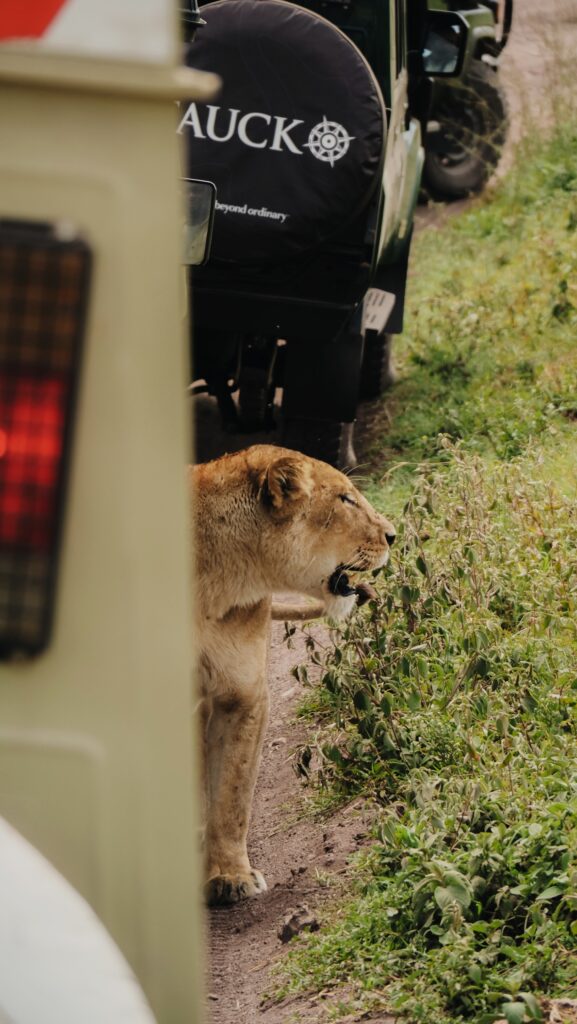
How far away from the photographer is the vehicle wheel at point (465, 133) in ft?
43.4

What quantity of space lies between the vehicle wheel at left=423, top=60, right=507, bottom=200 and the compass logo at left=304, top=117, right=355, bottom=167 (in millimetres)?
7401

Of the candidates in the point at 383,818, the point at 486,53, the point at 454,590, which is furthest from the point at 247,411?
the point at 486,53

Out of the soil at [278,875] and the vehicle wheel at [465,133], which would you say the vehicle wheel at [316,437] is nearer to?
the soil at [278,875]

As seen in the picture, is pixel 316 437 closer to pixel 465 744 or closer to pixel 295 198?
pixel 295 198

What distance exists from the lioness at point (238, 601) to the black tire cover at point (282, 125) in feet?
6.46

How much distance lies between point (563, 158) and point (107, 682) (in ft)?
36.3

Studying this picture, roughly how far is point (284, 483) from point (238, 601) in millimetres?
348

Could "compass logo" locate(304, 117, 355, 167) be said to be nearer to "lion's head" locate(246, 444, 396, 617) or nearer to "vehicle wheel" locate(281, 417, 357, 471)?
"vehicle wheel" locate(281, 417, 357, 471)

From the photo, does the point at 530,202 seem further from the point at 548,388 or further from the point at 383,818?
the point at 383,818

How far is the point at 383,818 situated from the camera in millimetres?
3818

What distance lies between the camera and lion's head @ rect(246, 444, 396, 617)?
14.1 ft

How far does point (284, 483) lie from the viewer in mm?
4266

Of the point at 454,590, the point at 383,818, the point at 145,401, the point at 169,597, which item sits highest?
A: the point at 145,401

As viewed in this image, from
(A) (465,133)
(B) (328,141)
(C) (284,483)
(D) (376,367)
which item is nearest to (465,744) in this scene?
(C) (284,483)
